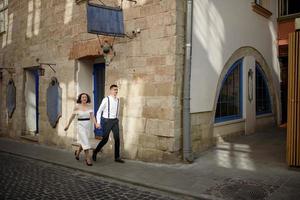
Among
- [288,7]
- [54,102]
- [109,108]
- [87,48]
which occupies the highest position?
[288,7]

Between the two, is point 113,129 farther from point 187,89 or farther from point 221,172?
point 221,172

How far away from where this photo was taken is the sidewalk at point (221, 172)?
5.17 m

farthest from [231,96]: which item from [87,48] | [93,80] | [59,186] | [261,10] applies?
[59,186]

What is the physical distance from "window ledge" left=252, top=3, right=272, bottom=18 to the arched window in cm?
166

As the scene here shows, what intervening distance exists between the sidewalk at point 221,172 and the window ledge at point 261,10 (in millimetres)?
4084

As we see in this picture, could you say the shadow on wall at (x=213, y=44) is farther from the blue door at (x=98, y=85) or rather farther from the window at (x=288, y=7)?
the blue door at (x=98, y=85)

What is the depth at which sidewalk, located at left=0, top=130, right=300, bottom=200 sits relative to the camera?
17.0 feet

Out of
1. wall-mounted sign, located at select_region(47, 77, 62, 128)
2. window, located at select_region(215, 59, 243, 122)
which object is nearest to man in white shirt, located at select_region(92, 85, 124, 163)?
window, located at select_region(215, 59, 243, 122)

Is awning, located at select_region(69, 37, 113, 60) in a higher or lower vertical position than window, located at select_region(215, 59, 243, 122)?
higher

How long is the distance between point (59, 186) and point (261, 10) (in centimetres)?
826

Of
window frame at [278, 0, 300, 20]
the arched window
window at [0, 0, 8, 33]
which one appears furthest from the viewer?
window at [0, 0, 8, 33]

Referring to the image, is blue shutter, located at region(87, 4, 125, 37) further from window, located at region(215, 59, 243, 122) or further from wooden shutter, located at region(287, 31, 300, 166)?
wooden shutter, located at region(287, 31, 300, 166)

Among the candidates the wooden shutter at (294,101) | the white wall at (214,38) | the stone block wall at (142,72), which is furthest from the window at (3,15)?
the wooden shutter at (294,101)

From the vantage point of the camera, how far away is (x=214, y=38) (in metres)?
→ 8.01
